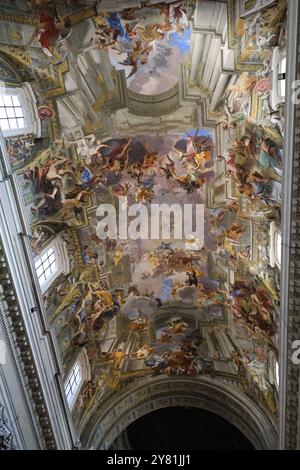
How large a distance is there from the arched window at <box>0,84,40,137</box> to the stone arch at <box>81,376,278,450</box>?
10.8m

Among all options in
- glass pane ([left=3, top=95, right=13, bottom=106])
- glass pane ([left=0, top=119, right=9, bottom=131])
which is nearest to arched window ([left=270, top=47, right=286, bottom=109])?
glass pane ([left=3, top=95, right=13, bottom=106])

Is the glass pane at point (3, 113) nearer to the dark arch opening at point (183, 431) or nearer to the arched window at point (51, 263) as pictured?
Result: the arched window at point (51, 263)

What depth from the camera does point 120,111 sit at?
1181cm

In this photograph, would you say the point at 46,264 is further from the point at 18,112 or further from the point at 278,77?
the point at 278,77

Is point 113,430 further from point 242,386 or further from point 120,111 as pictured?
point 120,111

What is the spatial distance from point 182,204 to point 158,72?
14.3ft

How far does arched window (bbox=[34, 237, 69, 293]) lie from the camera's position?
1212 centimetres

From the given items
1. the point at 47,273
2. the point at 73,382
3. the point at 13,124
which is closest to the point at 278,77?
the point at 13,124

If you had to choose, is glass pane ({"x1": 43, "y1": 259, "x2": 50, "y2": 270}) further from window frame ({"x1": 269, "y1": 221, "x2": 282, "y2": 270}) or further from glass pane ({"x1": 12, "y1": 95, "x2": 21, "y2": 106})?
window frame ({"x1": 269, "y1": 221, "x2": 282, "y2": 270})

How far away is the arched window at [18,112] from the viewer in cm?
981

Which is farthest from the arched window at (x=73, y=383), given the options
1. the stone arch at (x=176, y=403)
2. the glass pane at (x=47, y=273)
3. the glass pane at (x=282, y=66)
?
the glass pane at (x=282, y=66)

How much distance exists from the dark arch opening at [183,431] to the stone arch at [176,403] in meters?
5.82

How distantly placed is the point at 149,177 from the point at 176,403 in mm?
10746

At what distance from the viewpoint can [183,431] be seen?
77.3 feet
